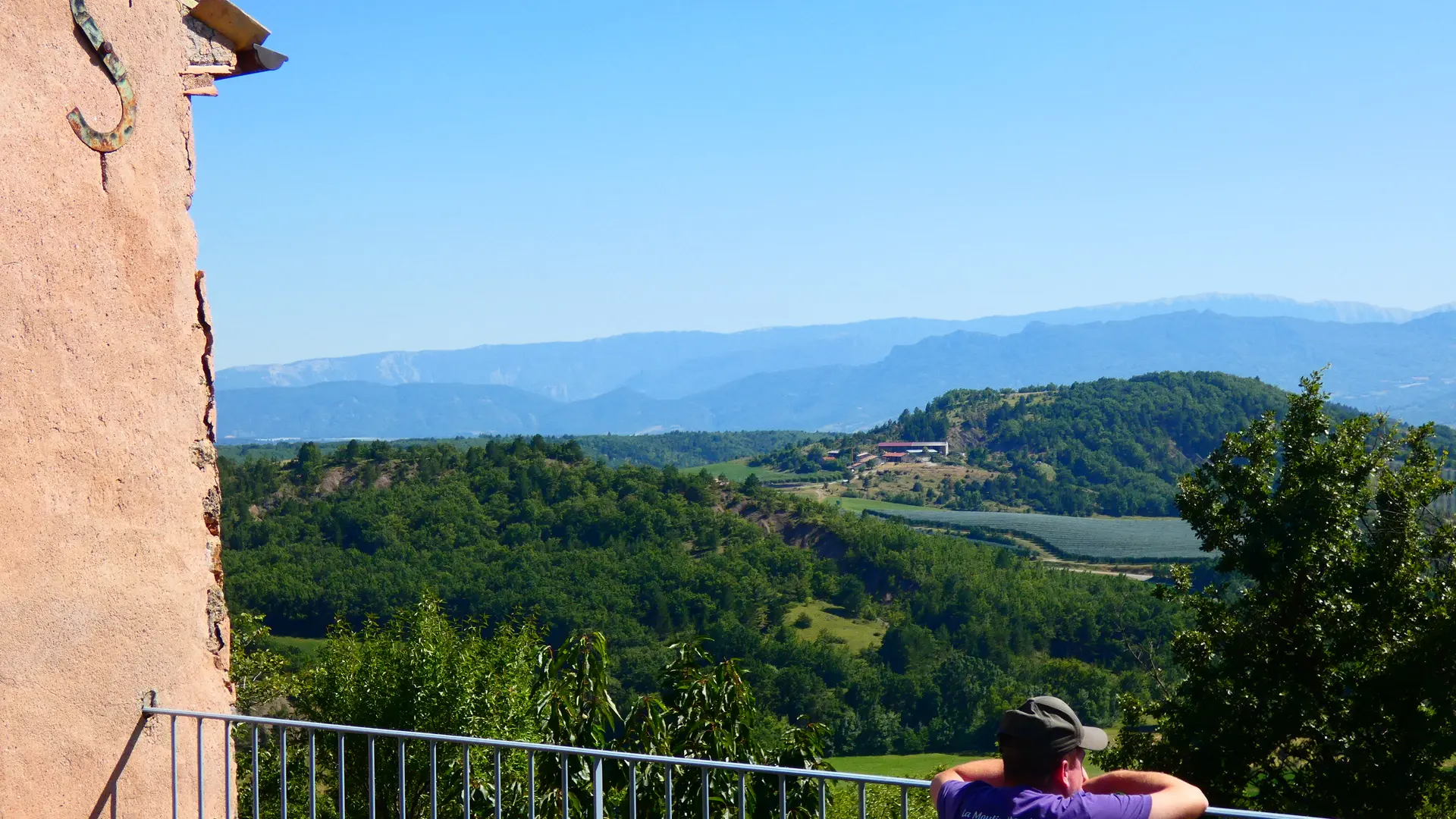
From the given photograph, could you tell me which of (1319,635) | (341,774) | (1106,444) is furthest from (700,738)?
(1106,444)

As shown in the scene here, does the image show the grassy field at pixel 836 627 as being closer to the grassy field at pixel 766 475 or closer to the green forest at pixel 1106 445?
the green forest at pixel 1106 445

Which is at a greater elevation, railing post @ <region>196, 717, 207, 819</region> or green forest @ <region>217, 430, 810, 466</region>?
railing post @ <region>196, 717, 207, 819</region>

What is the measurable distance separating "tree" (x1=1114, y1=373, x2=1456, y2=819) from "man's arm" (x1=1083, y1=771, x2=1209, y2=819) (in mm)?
12150

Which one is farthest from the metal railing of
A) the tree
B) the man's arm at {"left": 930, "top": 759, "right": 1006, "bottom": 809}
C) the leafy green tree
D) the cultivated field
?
the cultivated field

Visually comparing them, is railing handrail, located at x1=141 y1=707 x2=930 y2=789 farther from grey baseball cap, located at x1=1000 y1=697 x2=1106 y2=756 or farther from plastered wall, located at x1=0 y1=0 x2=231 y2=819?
grey baseball cap, located at x1=1000 y1=697 x2=1106 y2=756

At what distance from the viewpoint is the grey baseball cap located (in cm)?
234

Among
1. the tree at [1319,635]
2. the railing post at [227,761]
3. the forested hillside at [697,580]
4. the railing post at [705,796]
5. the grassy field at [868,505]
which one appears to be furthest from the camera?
the grassy field at [868,505]

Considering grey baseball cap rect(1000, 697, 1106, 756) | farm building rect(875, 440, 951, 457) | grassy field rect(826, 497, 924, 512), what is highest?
grey baseball cap rect(1000, 697, 1106, 756)

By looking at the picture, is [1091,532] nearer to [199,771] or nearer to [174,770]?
[199,771]

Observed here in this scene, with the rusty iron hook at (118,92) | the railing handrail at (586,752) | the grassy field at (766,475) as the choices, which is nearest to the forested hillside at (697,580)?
the grassy field at (766,475)

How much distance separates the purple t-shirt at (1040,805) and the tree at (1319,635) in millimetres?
12358

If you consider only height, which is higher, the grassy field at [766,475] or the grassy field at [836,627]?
the grassy field at [766,475]

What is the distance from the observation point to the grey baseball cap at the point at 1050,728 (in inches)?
92.0

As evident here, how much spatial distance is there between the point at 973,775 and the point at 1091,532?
89.6 meters
